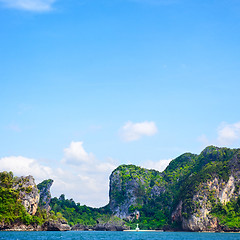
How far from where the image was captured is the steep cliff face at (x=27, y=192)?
4867 inches

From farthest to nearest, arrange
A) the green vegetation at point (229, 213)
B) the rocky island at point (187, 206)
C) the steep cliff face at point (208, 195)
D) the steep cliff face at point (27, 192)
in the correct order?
the steep cliff face at point (208, 195) → the green vegetation at point (229, 213) → the steep cliff face at point (27, 192) → the rocky island at point (187, 206)

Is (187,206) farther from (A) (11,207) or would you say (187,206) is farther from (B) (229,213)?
(A) (11,207)

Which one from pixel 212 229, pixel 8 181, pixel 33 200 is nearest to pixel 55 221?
pixel 33 200

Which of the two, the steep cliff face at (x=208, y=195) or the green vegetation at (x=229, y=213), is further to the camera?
the steep cliff face at (x=208, y=195)

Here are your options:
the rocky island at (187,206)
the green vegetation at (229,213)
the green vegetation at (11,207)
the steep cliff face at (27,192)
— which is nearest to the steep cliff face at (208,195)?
the rocky island at (187,206)

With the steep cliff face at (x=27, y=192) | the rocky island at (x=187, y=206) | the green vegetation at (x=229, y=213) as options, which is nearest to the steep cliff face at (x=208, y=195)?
the rocky island at (x=187, y=206)

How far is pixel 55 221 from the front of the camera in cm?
12988

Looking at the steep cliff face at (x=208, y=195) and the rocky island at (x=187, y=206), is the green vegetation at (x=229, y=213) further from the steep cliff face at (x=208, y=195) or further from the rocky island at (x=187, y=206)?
the steep cliff face at (x=208, y=195)

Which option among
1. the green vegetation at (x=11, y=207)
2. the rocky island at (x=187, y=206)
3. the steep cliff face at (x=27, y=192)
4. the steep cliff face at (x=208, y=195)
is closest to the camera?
the green vegetation at (x=11, y=207)

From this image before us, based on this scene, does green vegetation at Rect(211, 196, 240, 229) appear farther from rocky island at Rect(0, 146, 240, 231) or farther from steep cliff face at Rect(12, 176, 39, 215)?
steep cliff face at Rect(12, 176, 39, 215)

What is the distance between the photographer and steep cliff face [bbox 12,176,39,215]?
406ft

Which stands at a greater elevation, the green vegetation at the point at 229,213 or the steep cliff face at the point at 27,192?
the steep cliff face at the point at 27,192

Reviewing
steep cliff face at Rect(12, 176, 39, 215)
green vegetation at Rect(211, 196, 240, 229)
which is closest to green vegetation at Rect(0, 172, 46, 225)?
steep cliff face at Rect(12, 176, 39, 215)

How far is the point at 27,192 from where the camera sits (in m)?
126
